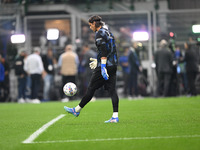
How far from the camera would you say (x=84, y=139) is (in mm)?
6902

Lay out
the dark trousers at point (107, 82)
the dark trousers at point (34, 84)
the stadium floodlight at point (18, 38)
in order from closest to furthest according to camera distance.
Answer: the dark trousers at point (107, 82), the dark trousers at point (34, 84), the stadium floodlight at point (18, 38)

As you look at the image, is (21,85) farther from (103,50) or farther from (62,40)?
(103,50)

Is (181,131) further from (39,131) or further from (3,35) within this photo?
(3,35)

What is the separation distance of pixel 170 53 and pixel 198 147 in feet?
47.9

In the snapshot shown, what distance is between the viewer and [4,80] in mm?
22172

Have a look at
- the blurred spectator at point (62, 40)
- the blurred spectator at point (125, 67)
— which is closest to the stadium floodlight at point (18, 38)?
the blurred spectator at point (62, 40)

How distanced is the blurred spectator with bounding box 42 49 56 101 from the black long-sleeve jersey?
1252 centimetres

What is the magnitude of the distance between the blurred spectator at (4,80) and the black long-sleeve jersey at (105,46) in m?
12.7

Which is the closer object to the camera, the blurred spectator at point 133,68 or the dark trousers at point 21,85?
the blurred spectator at point 133,68

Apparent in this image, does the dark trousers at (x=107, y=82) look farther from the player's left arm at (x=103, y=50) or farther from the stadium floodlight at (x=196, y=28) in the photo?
the stadium floodlight at (x=196, y=28)

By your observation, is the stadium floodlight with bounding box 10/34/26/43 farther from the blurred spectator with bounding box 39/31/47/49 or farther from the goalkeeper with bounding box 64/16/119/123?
the goalkeeper with bounding box 64/16/119/123

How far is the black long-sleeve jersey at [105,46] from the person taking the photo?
29.8 feet

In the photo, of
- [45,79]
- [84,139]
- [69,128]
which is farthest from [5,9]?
[84,139]

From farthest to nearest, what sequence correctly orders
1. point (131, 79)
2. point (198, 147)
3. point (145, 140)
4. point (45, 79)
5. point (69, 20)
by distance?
point (69, 20), point (45, 79), point (131, 79), point (145, 140), point (198, 147)
